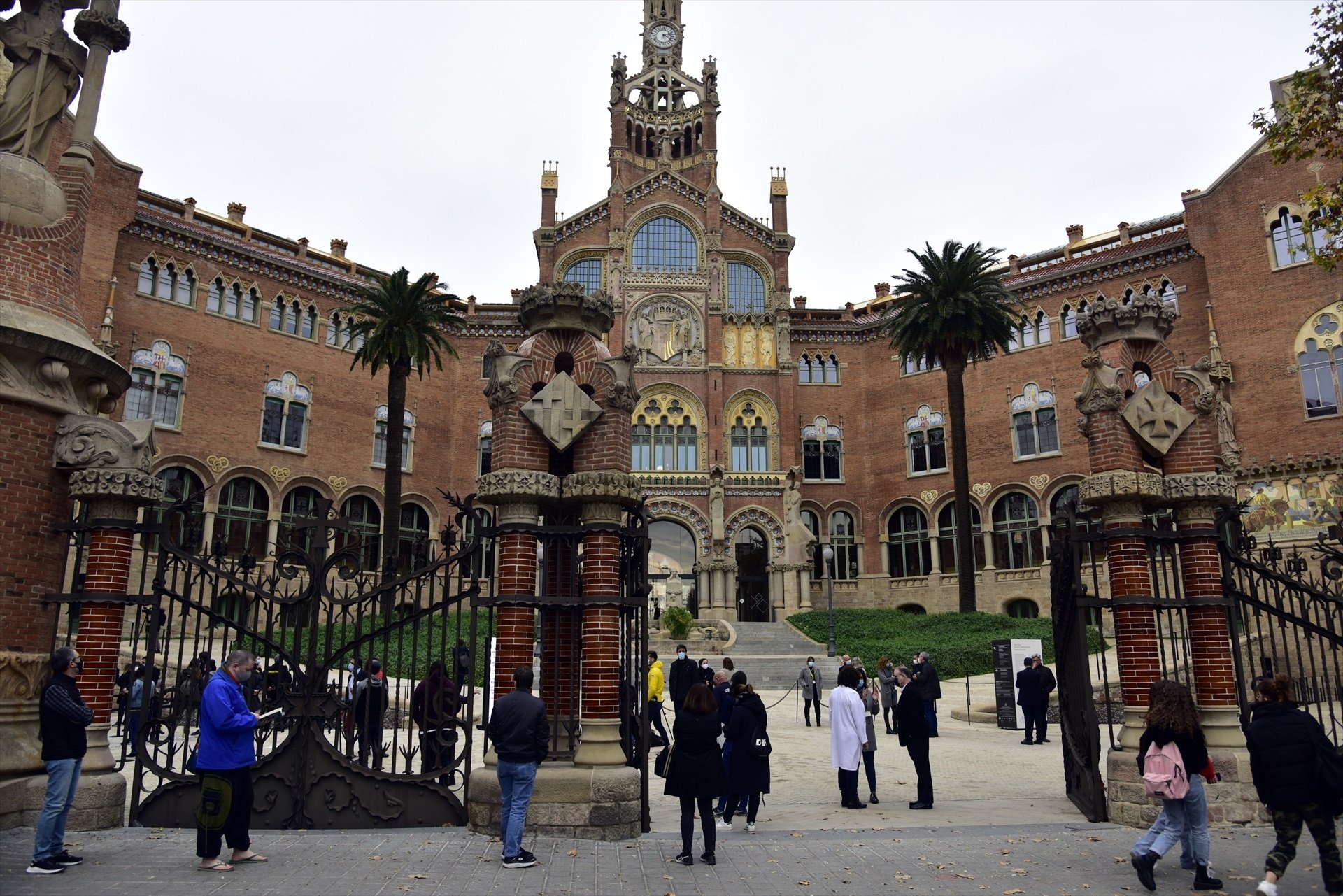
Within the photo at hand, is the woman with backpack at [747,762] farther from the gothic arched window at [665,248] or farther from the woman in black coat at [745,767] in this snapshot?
the gothic arched window at [665,248]

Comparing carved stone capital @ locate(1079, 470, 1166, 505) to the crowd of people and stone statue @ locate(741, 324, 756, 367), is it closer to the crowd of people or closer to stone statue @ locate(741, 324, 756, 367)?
the crowd of people

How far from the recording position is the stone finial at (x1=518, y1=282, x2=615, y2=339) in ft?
34.4

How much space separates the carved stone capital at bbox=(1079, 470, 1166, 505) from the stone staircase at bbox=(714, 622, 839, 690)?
56.7ft

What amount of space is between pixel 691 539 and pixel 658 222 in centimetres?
1679

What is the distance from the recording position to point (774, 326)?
47625 millimetres

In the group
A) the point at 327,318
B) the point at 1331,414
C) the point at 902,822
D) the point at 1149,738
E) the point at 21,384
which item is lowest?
the point at 902,822

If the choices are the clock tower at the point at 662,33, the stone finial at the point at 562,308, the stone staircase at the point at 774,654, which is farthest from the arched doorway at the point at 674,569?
the stone finial at the point at 562,308

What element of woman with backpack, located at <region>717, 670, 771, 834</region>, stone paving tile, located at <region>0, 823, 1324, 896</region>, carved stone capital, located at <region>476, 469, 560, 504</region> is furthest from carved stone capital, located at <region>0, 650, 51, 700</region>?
woman with backpack, located at <region>717, 670, 771, 834</region>

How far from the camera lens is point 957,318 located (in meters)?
36.2

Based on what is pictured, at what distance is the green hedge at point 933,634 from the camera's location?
28844 mm

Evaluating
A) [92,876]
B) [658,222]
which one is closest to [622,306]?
[658,222]

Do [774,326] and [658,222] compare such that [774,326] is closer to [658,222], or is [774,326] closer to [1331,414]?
[658,222]

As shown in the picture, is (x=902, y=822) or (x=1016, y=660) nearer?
(x=902, y=822)

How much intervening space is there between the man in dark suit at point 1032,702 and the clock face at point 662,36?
48.5 metres
